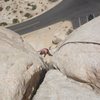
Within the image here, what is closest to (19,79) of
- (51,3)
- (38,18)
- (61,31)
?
(61,31)

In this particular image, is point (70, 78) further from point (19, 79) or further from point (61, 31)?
point (61, 31)

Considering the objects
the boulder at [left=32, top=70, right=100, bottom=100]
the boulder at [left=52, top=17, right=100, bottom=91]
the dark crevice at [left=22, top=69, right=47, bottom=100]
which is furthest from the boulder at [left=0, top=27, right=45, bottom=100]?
the boulder at [left=52, top=17, right=100, bottom=91]

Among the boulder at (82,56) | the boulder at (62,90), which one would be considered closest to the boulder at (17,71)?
the boulder at (62,90)

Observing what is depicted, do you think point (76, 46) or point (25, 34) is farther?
point (25, 34)

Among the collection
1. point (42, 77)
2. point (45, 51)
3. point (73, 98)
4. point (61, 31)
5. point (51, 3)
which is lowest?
point (51, 3)

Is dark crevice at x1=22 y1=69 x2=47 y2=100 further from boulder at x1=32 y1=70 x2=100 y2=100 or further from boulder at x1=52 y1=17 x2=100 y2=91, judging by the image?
boulder at x1=52 y1=17 x2=100 y2=91
